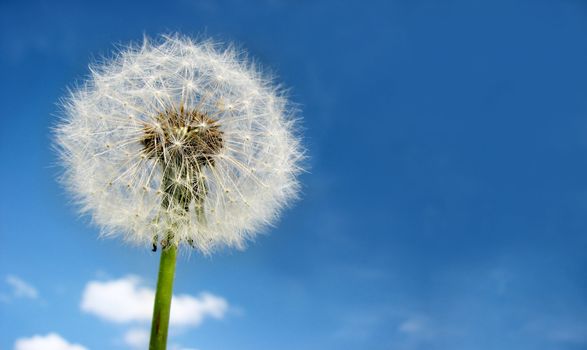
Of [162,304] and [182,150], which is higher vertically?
[182,150]

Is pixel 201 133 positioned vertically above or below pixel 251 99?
below

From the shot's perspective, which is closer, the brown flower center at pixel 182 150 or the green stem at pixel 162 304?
the green stem at pixel 162 304

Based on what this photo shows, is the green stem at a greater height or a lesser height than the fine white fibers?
lesser

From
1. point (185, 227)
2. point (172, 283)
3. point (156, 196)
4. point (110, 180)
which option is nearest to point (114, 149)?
point (110, 180)

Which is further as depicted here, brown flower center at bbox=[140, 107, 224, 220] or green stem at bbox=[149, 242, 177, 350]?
brown flower center at bbox=[140, 107, 224, 220]

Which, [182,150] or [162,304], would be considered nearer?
[162,304]

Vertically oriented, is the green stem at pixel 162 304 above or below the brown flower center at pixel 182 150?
below

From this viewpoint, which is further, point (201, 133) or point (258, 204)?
point (258, 204)

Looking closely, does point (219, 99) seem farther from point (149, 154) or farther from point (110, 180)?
point (110, 180)
